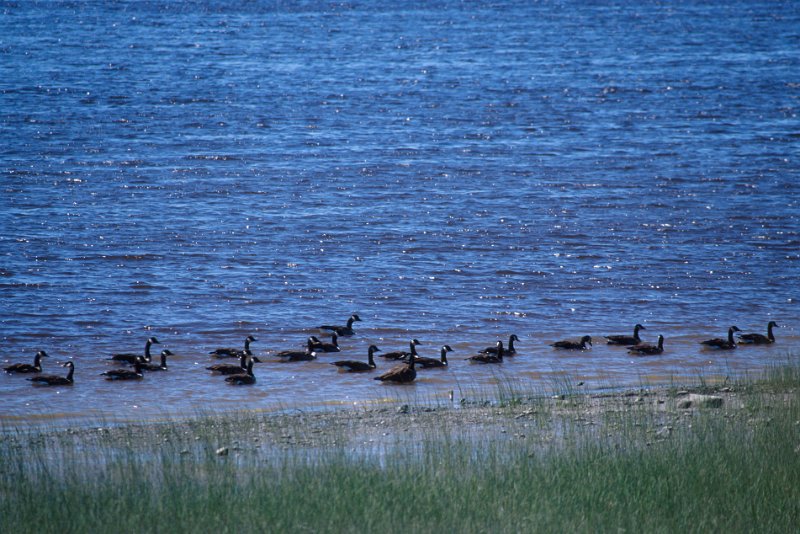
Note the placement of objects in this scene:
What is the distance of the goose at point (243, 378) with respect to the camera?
1734cm

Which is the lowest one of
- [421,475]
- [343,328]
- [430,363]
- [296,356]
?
[421,475]

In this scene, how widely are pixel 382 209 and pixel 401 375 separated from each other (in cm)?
1602

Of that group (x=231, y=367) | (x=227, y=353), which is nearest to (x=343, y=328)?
(x=227, y=353)

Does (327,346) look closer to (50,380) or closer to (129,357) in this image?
(129,357)

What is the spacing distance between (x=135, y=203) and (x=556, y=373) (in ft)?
63.2

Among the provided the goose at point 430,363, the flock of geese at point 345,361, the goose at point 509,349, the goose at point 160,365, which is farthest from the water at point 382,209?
the goose at point 430,363

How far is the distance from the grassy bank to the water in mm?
3103

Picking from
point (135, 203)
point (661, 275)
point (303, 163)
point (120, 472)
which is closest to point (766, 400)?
point (120, 472)

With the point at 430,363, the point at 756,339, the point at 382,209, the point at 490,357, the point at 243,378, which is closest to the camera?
the point at 243,378

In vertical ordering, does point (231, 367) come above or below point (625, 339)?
below

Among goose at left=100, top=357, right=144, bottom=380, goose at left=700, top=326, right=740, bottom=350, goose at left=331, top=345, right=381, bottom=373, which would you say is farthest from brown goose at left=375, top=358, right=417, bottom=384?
goose at left=700, top=326, right=740, bottom=350

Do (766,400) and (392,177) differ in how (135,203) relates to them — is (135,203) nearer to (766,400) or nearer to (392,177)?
(392,177)

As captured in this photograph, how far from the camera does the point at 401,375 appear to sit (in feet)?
58.1

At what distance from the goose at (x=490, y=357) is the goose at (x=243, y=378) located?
3797 mm
